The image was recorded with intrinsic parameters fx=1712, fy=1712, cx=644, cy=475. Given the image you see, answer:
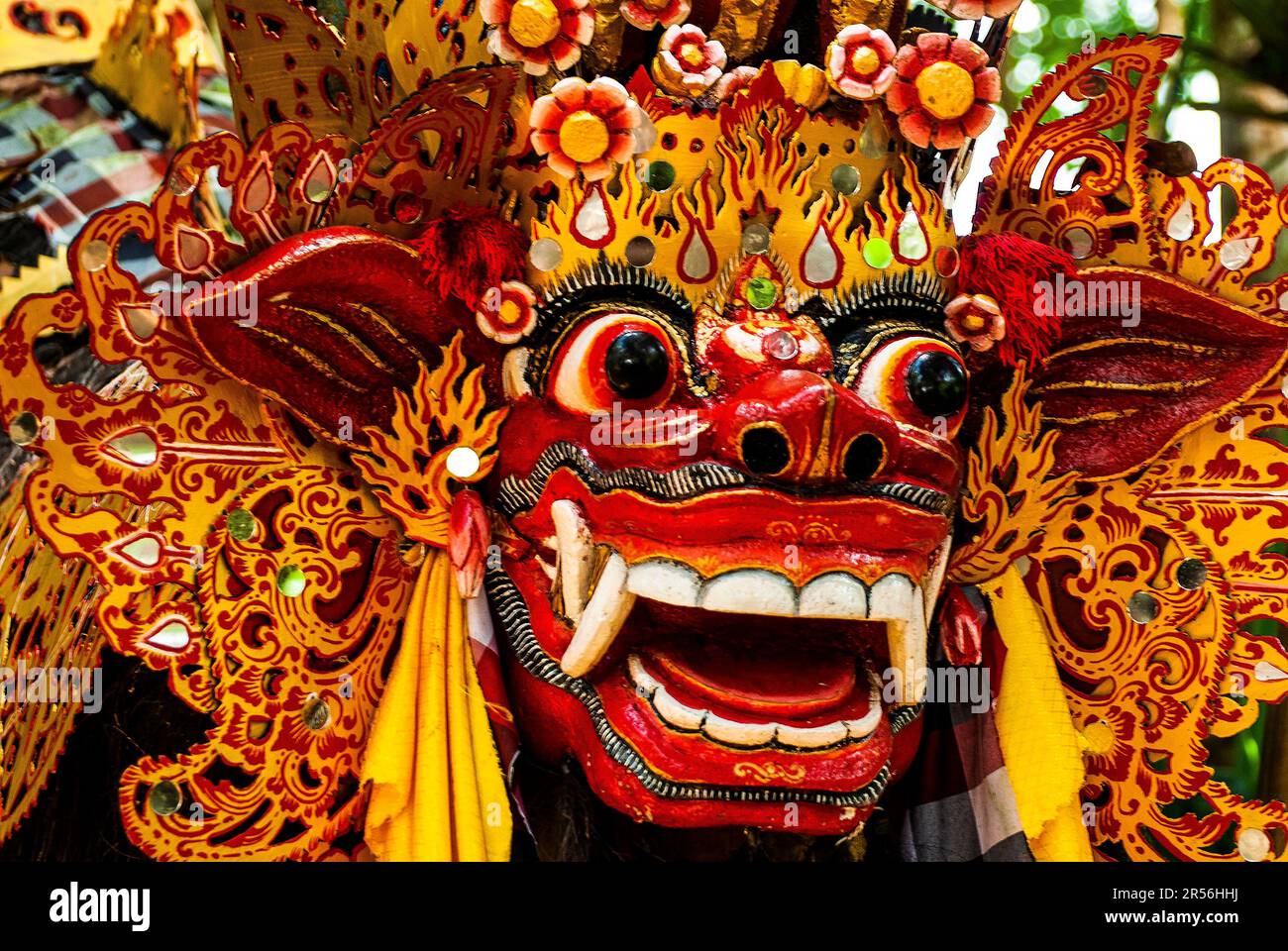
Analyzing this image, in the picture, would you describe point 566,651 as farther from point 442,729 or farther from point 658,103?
point 658,103

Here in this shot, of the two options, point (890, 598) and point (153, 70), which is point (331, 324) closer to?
point (890, 598)

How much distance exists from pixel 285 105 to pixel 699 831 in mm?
1721

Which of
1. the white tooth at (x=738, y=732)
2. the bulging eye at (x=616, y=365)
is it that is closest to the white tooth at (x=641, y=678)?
the white tooth at (x=738, y=732)

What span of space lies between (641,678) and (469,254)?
889 millimetres

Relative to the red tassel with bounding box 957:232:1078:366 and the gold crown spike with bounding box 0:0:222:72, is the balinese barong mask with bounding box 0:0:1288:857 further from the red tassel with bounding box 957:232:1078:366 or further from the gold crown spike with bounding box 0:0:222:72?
the gold crown spike with bounding box 0:0:222:72

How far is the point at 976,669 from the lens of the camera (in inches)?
147

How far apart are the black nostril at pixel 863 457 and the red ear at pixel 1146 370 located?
2.46ft

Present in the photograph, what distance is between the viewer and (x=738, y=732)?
3137 mm

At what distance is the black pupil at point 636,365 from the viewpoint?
126 inches

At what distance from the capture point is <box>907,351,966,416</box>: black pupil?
10.8ft

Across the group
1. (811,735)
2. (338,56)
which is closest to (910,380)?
(811,735)

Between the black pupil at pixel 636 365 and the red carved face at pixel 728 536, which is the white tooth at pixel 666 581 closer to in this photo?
the red carved face at pixel 728 536
